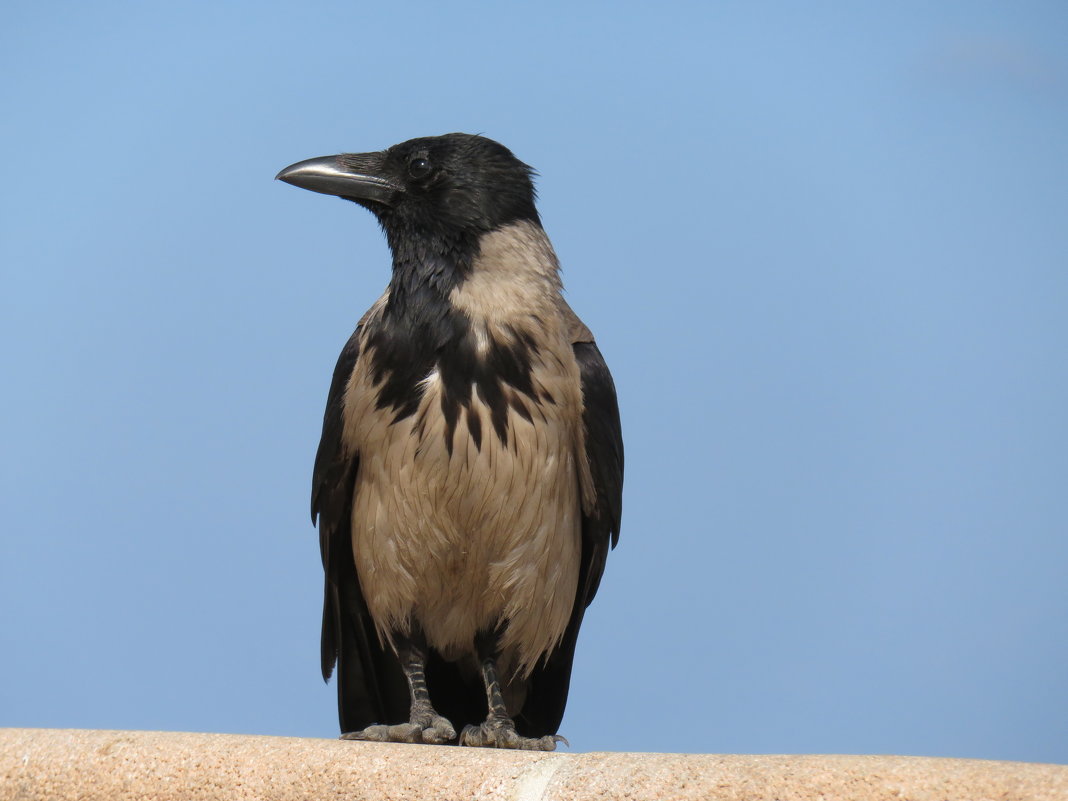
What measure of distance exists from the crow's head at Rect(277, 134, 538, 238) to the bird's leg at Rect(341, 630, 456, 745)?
1769 mm

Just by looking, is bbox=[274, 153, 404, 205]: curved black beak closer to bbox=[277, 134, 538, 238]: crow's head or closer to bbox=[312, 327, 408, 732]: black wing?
bbox=[277, 134, 538, 238]: crow's head

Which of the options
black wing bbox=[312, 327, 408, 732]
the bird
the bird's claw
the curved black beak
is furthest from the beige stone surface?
the curved black beak

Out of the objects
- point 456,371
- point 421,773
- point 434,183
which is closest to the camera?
point 421,773

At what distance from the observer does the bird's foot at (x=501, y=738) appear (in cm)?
517

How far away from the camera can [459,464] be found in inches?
208

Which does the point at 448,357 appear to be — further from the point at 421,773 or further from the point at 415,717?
the point at 421,773

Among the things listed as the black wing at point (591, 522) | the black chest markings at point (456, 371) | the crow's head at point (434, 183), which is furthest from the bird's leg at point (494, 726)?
the crow's head at point (434, 183)

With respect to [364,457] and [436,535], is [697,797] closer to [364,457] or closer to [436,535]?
[436,535]

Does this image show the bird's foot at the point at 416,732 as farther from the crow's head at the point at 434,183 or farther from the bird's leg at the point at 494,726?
the crow's head at the point at 434,183

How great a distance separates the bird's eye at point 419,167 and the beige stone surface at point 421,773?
255 cm

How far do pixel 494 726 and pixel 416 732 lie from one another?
0.35 meters

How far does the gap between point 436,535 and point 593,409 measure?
88 centimetres

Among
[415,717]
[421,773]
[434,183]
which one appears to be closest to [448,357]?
[434,183]

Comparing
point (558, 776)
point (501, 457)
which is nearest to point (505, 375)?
point (501, 457)
